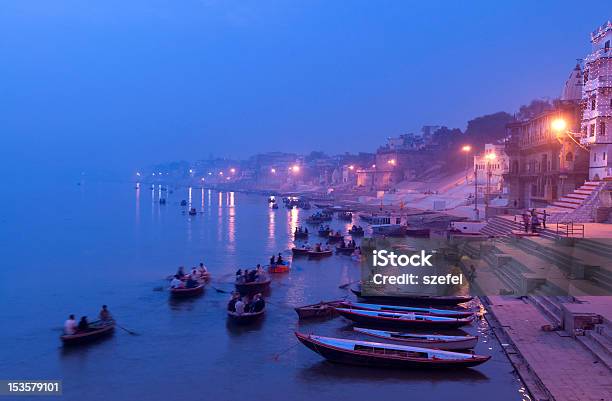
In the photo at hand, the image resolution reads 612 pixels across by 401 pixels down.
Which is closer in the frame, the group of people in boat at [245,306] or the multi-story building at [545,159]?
the group of people in boat at [245,306]

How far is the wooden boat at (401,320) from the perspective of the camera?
18.4m

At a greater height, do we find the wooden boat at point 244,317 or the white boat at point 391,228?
the white boat at point 391,228

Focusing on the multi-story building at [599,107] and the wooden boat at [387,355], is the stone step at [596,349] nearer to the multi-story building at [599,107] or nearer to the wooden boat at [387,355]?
the wooden boat at [387,355]

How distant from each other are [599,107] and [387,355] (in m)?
21.6

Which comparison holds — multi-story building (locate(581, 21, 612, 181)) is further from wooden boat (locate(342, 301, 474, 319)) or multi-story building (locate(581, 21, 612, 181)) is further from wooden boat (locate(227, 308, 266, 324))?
wooden boat (locate(227, 308, 266, 324))

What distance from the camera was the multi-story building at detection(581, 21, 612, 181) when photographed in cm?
3003

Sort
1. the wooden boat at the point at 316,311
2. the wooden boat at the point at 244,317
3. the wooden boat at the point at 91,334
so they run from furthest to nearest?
the wooden boat at the point at 316,311, the wooden boat at the point at 244,317, the wooden boat at the point at 91,334

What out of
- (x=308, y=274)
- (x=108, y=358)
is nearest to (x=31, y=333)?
(x=108, y=358)

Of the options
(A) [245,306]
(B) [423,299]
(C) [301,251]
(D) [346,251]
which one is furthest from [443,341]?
(D) [346,251]

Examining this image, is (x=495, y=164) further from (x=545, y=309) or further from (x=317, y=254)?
(x=545, y=309)

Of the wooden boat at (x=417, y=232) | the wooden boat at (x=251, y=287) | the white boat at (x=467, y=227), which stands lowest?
the wooden boat at (x=251, y=287)

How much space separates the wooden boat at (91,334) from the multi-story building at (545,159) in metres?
26.0

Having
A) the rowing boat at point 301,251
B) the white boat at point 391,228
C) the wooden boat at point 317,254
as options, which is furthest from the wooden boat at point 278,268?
the white boat at point 391,228

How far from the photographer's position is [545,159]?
3803cm
